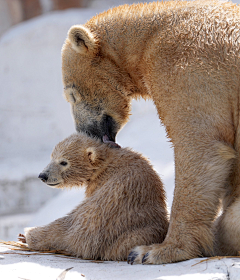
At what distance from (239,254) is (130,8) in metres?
1.66

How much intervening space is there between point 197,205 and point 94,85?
3.76ft

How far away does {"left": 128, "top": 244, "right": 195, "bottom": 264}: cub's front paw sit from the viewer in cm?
186

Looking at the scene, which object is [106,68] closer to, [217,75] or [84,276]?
[217,75]

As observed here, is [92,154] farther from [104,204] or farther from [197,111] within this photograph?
[197,111]

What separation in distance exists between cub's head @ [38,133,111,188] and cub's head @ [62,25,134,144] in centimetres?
27

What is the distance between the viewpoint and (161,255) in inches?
73.5

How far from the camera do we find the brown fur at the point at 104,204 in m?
2.04

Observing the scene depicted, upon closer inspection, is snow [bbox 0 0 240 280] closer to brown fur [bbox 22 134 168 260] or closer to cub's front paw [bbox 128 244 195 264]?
brown fur [bbox 22 134 168 260]

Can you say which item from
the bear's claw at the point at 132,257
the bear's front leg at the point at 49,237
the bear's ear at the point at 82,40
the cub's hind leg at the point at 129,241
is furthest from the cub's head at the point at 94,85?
the bear's claw at the point at 132,257

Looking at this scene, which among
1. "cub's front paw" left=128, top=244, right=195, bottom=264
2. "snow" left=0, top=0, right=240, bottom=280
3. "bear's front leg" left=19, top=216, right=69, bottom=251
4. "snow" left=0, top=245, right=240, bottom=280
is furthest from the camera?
"snow" left=0, top=0, right=240, bottom=280

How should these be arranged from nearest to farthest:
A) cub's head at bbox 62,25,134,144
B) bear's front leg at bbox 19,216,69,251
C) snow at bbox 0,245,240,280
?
snow at bbox 0,245,240,280
bear's front leg at bbox 19,216,69,251
cub's head at bbox 62,25,134,144

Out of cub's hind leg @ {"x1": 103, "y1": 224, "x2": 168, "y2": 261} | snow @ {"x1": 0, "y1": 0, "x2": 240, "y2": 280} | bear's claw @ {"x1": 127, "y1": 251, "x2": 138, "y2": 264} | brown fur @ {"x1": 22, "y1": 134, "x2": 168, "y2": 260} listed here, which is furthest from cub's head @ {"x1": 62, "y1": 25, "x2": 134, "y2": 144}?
snow @ {"x1": 0, "y1": 0, "x2": 240, "y2": 280}

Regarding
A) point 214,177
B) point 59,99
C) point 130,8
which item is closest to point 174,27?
point 130,8

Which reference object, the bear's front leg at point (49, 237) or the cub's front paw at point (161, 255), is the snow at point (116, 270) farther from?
the bear's front leg at point (49, 237)
